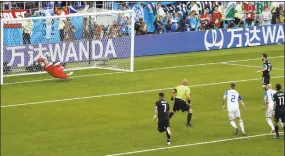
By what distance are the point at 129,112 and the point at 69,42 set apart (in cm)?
1002

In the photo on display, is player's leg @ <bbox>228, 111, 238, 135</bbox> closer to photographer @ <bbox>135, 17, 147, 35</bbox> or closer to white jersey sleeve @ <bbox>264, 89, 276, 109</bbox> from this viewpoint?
white jersey sleeve @ <bbox>264, 89, 276, 109</bbox>

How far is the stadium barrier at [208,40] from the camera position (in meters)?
50.2

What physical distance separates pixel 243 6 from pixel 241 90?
708 inches

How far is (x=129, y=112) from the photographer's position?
1356 inches

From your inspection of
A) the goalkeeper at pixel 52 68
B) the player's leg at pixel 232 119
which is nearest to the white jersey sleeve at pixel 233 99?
the player's leg at pixel 232 119

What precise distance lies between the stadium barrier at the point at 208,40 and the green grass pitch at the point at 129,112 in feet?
3.66

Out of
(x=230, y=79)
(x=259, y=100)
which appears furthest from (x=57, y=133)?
(x=230, y=79)

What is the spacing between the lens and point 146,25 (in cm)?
5100

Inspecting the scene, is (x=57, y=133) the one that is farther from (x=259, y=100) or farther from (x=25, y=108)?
(x=259, y=100)

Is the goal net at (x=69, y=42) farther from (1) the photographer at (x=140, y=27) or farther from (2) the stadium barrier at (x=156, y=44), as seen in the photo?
(1) the photographer at (x=140, y=27)

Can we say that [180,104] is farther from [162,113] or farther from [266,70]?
[266,70]

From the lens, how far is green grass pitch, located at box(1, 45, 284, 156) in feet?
92.9

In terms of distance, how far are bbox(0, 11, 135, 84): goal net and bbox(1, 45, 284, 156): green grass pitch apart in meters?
0.82

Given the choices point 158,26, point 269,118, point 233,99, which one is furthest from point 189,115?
point 158,26
